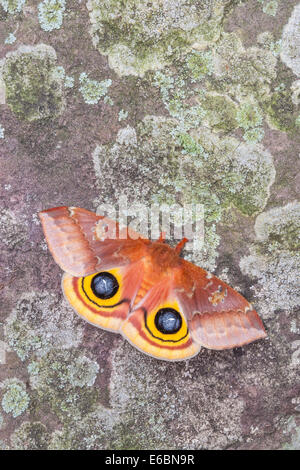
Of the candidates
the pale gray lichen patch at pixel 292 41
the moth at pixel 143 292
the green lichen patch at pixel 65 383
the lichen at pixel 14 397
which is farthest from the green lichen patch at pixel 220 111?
the lichen at pixel 14 397

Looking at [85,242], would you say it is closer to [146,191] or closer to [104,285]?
[104,285]

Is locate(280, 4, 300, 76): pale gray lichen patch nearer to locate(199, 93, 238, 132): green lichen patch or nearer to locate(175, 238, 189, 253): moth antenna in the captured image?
locate(199, 93, 238, 132): green lichen patch

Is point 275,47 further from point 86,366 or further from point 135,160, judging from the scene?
point 86,366

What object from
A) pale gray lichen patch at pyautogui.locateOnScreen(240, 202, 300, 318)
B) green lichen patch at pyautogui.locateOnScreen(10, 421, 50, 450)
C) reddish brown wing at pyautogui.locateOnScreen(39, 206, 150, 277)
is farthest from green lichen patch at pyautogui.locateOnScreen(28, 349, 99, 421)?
pale gray lichen patch at pyautogui.locateOnScreen(240, 202, 300, 318)

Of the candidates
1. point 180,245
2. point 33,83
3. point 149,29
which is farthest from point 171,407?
point 149,29

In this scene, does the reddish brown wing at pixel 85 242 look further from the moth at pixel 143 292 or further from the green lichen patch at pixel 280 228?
the green lichen patch at pixel 280 228
